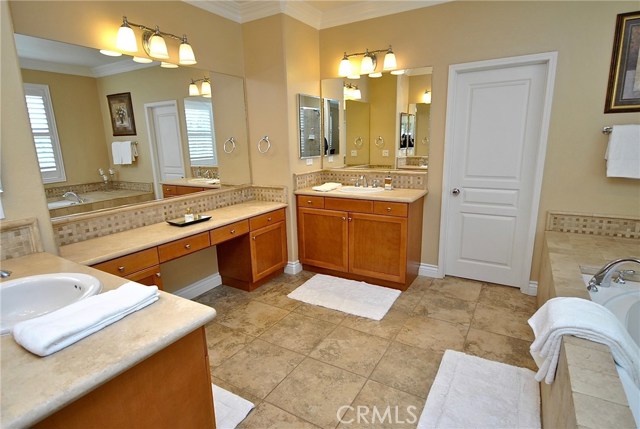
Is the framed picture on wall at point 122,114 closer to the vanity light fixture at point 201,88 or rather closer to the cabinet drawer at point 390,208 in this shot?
the vanity light fixture at point 201,88

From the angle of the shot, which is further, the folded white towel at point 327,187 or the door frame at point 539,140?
the folded white towel at point 327,187

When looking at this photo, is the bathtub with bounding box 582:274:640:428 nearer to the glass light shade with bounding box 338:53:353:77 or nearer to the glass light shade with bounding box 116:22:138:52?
the glass light shade with bounding box 338:53:353:77

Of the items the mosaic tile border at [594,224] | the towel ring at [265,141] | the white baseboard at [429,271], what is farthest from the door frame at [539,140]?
the towel ring at [265,141]

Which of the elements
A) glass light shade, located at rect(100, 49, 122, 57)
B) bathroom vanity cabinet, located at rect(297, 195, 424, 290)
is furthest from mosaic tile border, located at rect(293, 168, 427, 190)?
glass light shade, located at rect(100, 49, 122, 57)

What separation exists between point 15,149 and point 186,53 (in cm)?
144

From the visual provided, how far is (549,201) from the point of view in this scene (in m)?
2.88

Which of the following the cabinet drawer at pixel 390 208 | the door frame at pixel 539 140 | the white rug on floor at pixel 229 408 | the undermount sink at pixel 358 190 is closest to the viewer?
the white rug on floor at pixel 229 408

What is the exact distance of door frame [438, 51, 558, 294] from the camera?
272 cm

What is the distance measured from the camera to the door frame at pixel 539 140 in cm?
272

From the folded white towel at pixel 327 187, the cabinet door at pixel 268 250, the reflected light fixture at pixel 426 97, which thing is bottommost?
the cabinet door at pixel 268 250

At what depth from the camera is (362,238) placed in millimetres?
3314

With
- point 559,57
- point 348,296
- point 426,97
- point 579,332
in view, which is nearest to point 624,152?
point 559,57

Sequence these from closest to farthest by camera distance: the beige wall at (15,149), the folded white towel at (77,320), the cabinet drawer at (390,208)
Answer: the folded white towel at (77,320) → the beige wall at (15,149) → the cabinet drawer at (390,208)

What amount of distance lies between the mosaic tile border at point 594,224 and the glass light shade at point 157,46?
3.38 metres
